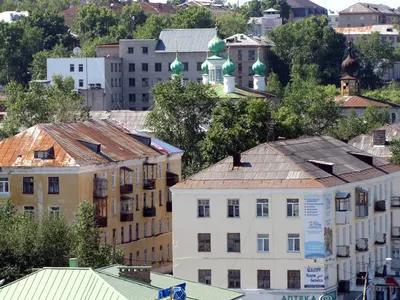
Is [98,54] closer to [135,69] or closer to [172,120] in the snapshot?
[135,69]

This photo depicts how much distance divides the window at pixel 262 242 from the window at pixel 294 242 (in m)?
0.87

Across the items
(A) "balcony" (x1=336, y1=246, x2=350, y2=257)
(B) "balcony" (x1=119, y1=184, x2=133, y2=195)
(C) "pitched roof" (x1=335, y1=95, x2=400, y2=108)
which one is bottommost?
(C) "pitched roof" (x1=335, y1=95, x2=400, y2=108)

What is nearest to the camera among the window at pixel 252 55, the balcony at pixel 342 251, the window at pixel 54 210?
the balcony at pixel 342 251

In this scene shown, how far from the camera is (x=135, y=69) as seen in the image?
175 metres

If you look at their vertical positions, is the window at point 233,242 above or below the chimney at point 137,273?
below

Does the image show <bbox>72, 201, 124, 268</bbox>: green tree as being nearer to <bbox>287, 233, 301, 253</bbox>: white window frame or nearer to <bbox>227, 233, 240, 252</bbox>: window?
<bbox>227, 233, 240, 252</bbox>: window

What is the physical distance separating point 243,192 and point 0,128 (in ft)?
127

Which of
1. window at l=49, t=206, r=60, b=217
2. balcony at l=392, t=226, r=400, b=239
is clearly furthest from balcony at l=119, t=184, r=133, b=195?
balcony at l=392, t=226, r=400, b=239

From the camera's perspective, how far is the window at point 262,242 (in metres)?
70.6

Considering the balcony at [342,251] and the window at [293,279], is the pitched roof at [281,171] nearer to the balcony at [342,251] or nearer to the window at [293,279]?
the balcony at [342,251]

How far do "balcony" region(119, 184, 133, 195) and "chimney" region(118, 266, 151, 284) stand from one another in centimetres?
2668

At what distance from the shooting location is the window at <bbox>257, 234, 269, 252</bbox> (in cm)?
7056

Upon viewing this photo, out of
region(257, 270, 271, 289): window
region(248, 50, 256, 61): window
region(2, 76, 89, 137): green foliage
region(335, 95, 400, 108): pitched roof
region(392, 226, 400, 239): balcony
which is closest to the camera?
region(257, 270, 271, 289): window

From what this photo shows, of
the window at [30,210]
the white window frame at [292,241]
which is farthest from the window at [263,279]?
the window at [30,210]
